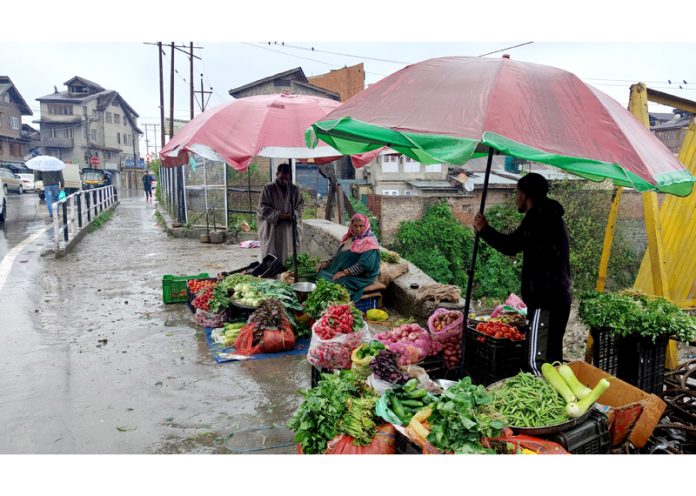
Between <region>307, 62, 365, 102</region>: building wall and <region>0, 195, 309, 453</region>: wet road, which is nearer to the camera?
<region>0, 195, 309, 453</region>: wet road

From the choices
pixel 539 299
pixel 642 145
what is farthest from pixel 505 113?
pixel 539 299

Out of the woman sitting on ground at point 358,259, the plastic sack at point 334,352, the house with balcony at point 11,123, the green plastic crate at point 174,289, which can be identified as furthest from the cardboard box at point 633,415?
the house with balcony at point 11,123

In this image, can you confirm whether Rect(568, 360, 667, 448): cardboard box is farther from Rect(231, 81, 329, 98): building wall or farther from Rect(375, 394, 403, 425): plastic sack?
Rect(231, 81, 329, 98): building wall

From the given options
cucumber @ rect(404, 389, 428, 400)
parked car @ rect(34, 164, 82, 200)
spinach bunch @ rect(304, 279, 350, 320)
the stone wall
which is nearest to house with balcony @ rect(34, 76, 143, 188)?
parked car @ rect(34, 164, 82, 200)

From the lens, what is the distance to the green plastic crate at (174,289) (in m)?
7.58

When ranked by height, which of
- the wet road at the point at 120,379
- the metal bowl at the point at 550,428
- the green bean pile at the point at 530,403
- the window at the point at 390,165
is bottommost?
the wet road at the point at 120,379

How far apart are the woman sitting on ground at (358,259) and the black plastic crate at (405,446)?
353cm

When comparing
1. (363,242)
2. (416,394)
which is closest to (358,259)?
(363,242)

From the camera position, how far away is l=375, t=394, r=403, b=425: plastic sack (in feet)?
9.73

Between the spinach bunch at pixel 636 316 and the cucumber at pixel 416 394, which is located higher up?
the spinach bunch at pixel 636 316

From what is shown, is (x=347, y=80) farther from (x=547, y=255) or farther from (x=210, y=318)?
(x=547, y=255)

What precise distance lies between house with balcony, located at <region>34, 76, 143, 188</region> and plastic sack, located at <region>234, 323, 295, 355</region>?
51.3 metres

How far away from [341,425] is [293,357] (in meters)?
2.66

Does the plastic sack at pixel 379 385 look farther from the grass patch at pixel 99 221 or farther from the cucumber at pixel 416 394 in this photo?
the grass patch at pixel 99 221
